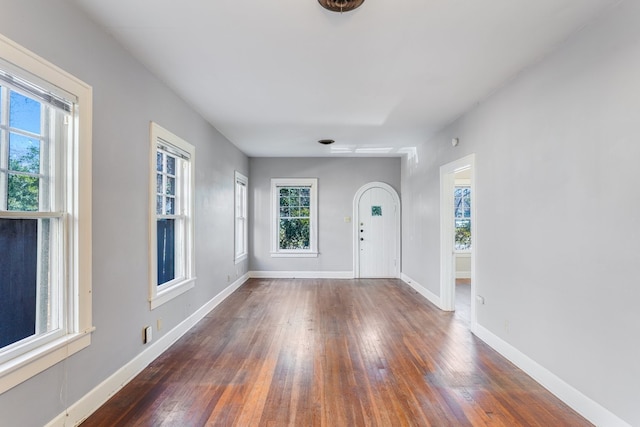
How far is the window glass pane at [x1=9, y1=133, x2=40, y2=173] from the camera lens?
170cm

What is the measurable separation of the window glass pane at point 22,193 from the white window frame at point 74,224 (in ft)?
0.23

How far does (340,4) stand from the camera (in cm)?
193

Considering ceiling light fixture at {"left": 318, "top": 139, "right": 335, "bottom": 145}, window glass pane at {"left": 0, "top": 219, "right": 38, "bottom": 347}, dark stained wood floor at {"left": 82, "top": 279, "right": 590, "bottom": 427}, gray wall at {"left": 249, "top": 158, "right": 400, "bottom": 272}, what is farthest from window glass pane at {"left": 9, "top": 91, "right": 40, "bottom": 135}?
gray wall at {"left": 249, "top": 158, "right": 400, "bottom": 272}

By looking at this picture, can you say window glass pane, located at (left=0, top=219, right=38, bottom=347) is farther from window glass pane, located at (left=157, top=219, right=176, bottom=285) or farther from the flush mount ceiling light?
the flush mount ceiling light

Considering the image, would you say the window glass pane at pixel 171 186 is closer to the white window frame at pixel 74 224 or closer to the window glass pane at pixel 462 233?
the white window frame at pixel 74 224

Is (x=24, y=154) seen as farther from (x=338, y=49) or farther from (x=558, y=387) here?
(x=558, y=387)

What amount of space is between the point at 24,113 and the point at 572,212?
137 inches

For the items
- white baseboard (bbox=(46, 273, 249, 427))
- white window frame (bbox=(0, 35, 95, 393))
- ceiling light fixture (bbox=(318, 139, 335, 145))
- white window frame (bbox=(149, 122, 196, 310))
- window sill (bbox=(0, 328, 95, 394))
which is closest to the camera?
window sill (bbox=(0, 328, 95, 394))

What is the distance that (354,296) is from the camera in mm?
5441

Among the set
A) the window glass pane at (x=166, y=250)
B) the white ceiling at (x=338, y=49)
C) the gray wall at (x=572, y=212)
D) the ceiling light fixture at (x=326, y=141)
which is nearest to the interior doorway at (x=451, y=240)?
the gray wall at (x=572, y=212)

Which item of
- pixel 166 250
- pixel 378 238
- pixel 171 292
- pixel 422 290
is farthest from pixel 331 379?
pixel 378 238

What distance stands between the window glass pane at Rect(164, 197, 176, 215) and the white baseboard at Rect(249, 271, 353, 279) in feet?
12.1

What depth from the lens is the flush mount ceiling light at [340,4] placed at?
1908mm

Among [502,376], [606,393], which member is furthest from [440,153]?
[606,393]
